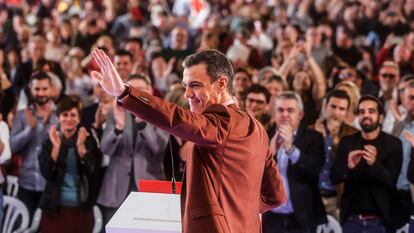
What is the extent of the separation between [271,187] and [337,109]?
3956 millimetres

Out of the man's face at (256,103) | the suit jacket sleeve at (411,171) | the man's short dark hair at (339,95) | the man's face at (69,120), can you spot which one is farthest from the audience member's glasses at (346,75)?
the man's face at (69,120)

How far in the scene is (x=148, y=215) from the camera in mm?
4438

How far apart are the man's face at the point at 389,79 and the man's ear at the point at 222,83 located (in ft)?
21.2

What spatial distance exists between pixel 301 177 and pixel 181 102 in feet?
5.48

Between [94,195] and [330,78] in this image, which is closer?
[94,195]

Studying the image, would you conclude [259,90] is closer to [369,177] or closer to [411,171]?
[369,177]

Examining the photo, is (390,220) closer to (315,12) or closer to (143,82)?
(143,82)

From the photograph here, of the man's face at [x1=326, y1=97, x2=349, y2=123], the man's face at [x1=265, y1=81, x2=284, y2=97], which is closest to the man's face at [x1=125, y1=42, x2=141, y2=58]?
the man's face at [x1=265, y1=81, x2=284, y2=97]

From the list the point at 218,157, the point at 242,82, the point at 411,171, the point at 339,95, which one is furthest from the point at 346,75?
the point at 218,157

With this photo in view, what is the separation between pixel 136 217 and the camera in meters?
4.42

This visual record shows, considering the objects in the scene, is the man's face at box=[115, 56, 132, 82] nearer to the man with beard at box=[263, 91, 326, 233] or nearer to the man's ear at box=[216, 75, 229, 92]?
the man with beard at box=[263, 91, 326, 233]

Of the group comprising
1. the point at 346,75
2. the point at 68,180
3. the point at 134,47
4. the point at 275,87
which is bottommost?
the point at 68,180

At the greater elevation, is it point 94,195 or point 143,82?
point 143,82

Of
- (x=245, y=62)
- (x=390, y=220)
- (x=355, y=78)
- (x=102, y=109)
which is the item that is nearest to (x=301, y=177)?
(x=390, y=220)
